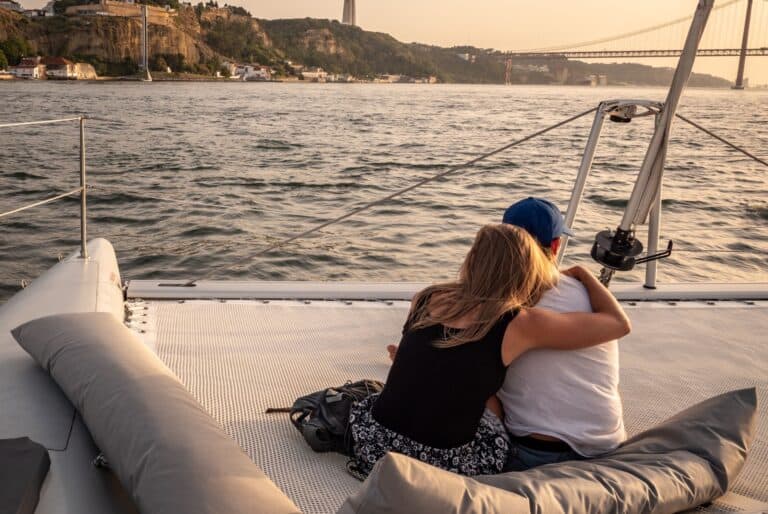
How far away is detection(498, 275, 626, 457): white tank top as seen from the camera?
153 cm

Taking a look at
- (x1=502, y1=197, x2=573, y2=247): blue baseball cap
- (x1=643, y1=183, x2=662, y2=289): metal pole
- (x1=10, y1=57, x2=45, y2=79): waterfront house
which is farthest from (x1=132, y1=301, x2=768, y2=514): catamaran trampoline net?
(x1=10, y1=57, x2=45, y2=79): waterfront house

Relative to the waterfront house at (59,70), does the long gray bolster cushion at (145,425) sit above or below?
below

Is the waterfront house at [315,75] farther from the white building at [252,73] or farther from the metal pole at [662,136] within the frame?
the metal pole at [662,136]

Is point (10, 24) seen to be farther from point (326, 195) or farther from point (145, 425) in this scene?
point (145, 425)

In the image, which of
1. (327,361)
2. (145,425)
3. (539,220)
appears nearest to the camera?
(145,425)

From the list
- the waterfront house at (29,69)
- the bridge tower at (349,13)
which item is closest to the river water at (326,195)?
the waterfront house at (29,69)

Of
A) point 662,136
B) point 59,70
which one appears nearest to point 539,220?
point 662,136

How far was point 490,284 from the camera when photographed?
1.46m

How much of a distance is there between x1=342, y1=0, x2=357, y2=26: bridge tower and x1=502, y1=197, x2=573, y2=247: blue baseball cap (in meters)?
66.6

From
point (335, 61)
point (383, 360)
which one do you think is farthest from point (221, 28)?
point (383, 360)

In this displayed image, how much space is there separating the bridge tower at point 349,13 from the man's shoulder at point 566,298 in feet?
219

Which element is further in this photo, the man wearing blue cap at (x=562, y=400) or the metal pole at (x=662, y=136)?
the metal pole at (x=662, y=136)

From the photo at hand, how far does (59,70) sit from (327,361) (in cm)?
5548

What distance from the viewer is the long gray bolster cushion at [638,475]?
3.50 ft
